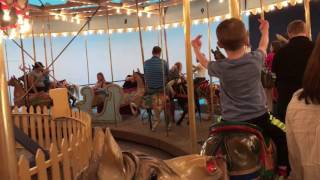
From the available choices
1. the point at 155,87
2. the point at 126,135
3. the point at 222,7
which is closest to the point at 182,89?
the point at 155,87

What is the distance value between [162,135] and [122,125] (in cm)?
157

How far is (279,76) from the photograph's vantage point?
10.5 feet

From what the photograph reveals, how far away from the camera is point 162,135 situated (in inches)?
224

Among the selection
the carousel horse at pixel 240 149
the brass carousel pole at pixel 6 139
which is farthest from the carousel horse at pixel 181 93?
the brass carousel pole at pixel 6 139

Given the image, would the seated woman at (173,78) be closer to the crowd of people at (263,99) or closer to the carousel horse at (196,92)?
the carousel horse at (196,92)

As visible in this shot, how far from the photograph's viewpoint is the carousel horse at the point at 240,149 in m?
1.52

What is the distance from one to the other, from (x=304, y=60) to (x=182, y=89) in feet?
12.0

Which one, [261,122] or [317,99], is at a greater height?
[317,99]

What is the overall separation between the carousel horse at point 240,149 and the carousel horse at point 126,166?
434mm

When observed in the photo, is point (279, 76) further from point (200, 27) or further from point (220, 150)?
point (200, 27)

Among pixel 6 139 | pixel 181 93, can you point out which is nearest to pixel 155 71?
pixel 181 93

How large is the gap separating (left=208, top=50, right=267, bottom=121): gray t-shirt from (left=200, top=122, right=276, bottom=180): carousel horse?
0.62ft

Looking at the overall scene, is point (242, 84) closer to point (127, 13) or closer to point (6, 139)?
point (6, 139)

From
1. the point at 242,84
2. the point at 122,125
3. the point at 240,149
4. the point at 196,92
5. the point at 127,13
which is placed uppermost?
the point at 127,13
